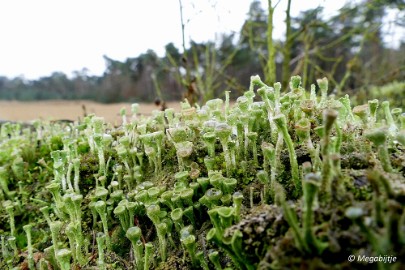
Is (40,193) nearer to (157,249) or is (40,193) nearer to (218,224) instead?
(157,249)

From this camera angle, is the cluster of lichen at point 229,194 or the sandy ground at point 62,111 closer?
the cluster of lichen at point 229,194

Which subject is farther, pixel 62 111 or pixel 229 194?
pixel 62 111

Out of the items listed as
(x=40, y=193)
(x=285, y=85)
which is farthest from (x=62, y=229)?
(x=285, y=85)

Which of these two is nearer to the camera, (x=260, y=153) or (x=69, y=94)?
(x=260, y=153)

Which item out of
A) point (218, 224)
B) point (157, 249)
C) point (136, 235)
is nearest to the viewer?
point (218, 224)

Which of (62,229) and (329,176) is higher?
(329,176)

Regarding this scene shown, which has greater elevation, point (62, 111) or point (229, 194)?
point (229, 194)

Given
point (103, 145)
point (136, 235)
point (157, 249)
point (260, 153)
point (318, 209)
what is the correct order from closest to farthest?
point (318, 209)
point (136, 235)
point (157, 249)
point (260, 153)
point (103, 145)

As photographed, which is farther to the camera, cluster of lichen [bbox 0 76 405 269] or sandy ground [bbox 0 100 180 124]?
sandy ground [bbox 0 100 180 124]
